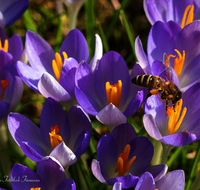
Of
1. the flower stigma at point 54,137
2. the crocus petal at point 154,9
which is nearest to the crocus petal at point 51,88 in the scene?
the flower stigma at point 54,137

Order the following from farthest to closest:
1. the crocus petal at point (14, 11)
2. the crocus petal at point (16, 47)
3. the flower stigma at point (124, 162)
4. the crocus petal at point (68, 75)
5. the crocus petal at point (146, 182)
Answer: the crocus petal at point (14, 11), the crocus petal at point (16, 47), the crocus petal at point (68, 75), the flower stigma at point (124, 162), the crocus petal at point (146, 182)

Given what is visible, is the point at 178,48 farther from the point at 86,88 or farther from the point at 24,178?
the point at 24,178

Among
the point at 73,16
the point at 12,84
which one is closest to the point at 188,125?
the point at 12,84

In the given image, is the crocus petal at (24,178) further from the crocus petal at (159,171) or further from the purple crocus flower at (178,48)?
the purple crocus flower at (178,48)

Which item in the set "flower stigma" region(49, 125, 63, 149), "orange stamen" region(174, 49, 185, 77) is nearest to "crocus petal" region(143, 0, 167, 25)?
"orange stamen" region(174, 49, 185, 77)

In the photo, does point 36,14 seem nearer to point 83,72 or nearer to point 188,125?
point 83,72

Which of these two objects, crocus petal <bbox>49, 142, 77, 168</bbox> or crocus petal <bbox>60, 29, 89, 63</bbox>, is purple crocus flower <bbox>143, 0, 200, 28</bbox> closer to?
crocus petal <bbox>60, 29, 89, 63</bbox>
